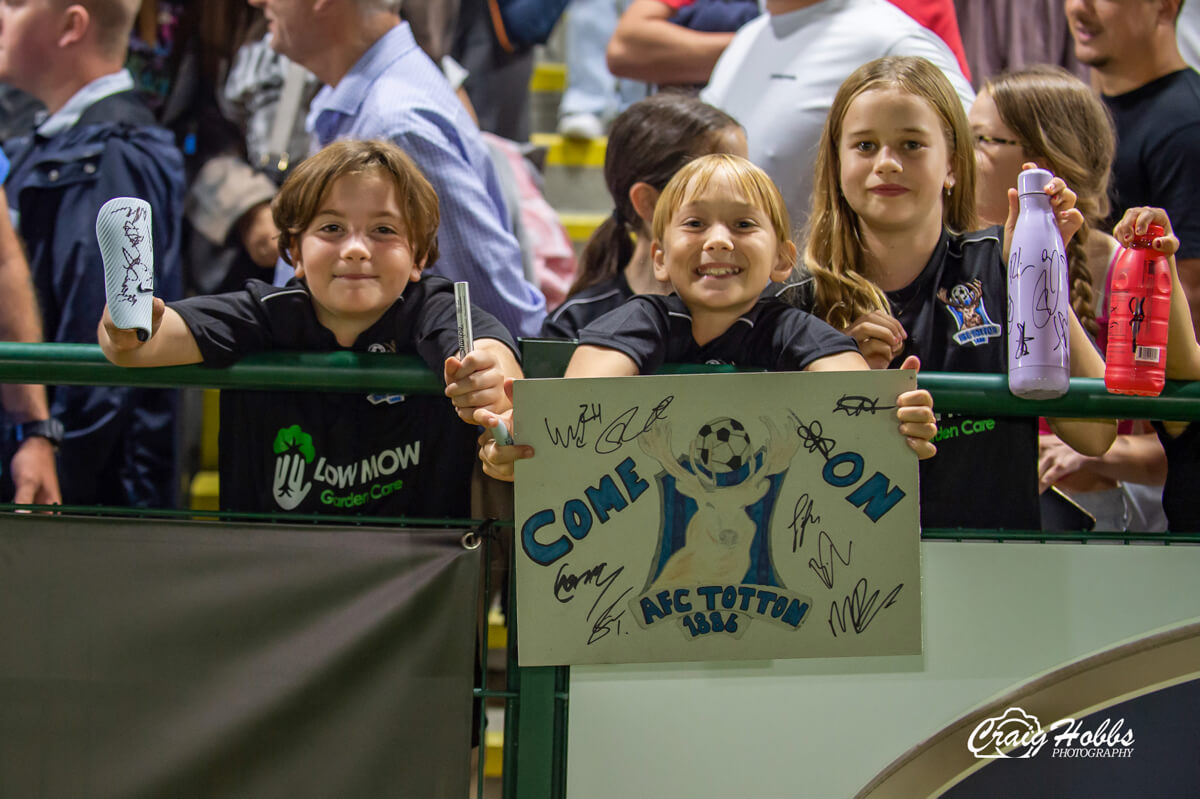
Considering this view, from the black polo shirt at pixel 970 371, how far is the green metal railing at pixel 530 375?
219 mm

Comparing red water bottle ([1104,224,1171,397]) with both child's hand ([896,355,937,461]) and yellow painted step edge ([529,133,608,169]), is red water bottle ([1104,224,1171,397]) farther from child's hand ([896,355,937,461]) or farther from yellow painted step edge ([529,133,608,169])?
yellow painted step edge ([529,133,608,169])

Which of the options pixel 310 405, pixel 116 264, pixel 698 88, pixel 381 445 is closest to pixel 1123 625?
pixel 381 445

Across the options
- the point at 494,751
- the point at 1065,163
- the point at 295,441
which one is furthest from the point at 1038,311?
the point at 494,751

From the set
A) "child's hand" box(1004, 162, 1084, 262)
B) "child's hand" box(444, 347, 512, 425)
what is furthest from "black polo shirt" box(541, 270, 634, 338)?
"child's hand" box(1004, 162, 1084, 262)

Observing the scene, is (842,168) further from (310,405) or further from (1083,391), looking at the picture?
(310,405)

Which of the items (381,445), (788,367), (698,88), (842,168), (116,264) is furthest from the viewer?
(698,88)

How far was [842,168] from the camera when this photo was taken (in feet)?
6.73

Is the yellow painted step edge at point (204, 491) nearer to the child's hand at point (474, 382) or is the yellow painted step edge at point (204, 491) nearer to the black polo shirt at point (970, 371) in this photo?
the child's hand at point (474, 382)

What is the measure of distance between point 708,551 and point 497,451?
13.0 inches

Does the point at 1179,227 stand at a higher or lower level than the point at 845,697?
higher

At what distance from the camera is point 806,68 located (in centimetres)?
278

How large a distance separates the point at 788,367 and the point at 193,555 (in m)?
0.94

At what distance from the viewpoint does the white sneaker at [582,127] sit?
4211 mm

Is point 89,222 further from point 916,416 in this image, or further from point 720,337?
point 916,416
